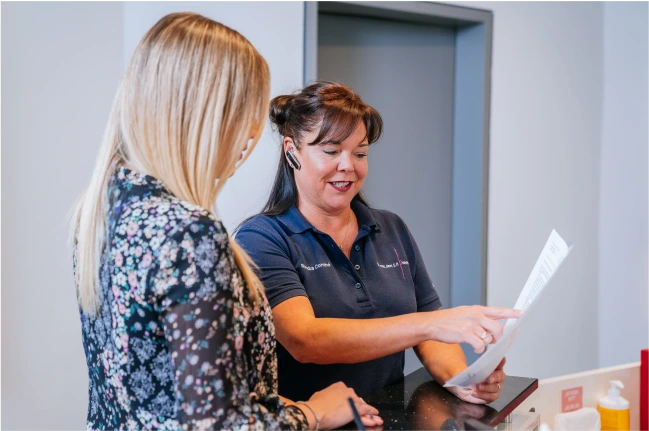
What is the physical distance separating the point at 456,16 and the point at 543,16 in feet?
1.76

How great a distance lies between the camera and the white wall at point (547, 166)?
3021 mm

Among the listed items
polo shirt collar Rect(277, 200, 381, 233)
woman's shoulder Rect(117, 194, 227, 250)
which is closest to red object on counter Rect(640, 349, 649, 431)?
polo shirt collar Rect(277, 200, 381, 233)

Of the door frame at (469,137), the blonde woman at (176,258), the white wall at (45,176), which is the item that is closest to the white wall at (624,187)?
the door frame at (469,137)

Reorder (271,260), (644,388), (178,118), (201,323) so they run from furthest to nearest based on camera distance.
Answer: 1. (644,388)
2. (271,260)
3. (178,118)
4. (201,323)

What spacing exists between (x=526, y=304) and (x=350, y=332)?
1.20 feet

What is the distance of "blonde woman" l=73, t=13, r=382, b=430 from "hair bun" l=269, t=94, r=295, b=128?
63 centimetres

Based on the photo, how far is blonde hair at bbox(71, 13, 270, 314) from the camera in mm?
906

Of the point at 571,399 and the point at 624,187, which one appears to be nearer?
the point at 571,399

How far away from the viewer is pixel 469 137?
119 inches

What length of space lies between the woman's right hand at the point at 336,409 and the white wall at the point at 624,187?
8.28ft

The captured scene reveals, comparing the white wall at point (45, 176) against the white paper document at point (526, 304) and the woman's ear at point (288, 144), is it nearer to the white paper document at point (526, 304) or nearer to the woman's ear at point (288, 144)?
the woman's ear at point (288, 144)

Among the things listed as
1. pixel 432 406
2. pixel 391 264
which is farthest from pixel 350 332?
pixel 391 264

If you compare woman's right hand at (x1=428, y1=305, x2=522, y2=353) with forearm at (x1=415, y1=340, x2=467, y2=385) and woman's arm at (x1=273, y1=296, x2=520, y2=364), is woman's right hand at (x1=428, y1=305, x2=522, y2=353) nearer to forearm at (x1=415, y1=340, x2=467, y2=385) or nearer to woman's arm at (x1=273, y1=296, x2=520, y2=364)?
woman's arm at (x1=273, y1=296, x2=520, y2=364)

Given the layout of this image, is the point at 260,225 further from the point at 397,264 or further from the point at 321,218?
the point at 397,264
